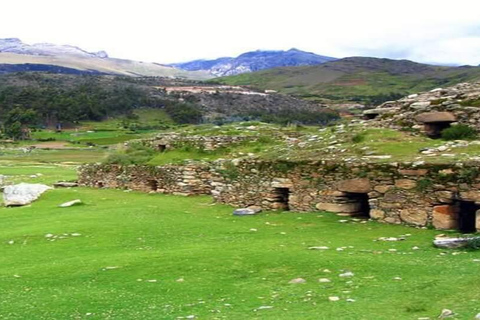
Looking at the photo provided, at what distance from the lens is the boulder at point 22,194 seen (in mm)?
24547

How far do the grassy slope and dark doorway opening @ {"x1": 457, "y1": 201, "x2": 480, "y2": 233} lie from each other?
0.99 meters

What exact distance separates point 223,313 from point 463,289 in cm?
420

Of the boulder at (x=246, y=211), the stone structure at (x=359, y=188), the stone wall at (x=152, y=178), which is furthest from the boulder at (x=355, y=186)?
the stone wall at (x=152, y=178)

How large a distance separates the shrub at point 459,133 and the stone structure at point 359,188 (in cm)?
382

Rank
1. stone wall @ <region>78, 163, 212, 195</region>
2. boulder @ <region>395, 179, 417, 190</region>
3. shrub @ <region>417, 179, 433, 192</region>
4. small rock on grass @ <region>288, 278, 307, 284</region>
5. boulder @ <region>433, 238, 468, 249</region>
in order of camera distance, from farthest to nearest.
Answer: stone wall @ <region>78, 163, 212, 195</region>, boulder @ <region>395, 179, 417, 190</region>, shrub @ <region>417, 179, 433, 192</region>, boulder @ <region>433, 238, 468, 249</region>, small rock on grass @ <region>288, 278, 307, 284</region>

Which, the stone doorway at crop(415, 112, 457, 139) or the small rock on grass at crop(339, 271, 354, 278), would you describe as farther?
the stone doorway at crop(415, 112, 457, 139)

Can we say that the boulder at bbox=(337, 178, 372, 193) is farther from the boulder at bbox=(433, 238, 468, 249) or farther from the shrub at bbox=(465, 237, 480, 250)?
the shrub at bbox=(465, 237, 480, 250)

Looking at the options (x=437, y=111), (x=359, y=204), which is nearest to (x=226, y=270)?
(x=359, y=204)

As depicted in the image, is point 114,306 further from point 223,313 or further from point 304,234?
point 304,234

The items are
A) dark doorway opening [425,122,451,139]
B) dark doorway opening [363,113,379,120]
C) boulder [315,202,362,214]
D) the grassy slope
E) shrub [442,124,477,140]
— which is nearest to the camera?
the grassy slope

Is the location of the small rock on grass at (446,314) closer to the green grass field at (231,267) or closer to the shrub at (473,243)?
the green grass field at (231,267)

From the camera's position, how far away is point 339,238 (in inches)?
584

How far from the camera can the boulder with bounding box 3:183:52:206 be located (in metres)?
24.5

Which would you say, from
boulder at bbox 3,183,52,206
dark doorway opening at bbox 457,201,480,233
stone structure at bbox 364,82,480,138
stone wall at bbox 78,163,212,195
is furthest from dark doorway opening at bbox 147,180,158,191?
dark doorway opening at bbox 457,201,480,233
